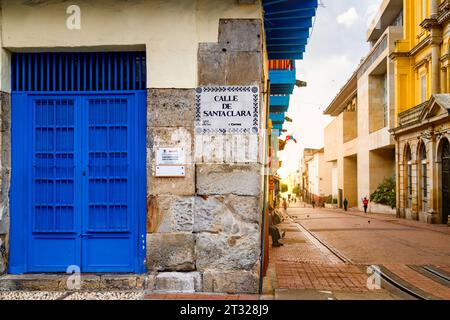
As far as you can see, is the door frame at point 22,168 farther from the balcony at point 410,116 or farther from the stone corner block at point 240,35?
the balcony at point 410,116

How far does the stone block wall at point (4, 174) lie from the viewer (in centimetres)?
624

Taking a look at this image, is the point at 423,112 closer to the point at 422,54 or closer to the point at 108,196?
the point at 422,54

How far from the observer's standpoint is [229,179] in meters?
5.96

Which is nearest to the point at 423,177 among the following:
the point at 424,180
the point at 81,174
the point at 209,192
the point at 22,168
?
the point at 424,180

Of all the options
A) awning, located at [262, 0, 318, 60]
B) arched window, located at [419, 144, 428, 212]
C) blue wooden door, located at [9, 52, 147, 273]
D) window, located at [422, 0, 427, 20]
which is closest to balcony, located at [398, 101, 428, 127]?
arched window, located at [419, 144, 428, 212]

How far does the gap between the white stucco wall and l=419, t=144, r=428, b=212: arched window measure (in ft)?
75.2

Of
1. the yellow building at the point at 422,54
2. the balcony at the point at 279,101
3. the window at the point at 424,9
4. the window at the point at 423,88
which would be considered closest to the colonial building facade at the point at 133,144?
the balcony at the point at 279,101

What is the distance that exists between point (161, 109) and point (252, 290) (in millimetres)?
2488

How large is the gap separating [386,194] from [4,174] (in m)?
32.8

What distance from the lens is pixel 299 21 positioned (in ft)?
24.5

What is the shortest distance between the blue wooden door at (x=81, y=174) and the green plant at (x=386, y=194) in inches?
1170

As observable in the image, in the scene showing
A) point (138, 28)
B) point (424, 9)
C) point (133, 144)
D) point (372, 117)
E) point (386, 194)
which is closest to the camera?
point (138, 28)
